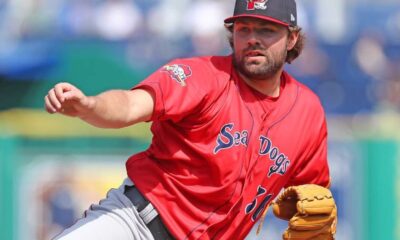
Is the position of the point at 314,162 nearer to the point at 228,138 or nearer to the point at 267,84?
the point at 267,84

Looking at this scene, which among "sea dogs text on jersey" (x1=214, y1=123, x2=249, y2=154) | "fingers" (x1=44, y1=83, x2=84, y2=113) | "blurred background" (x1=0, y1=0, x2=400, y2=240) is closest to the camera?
"fingers" (x1=44, y1=83, x2=84, y2=113)

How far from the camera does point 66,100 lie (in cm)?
292

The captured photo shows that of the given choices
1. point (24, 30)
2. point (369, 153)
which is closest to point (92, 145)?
point (369, 153)

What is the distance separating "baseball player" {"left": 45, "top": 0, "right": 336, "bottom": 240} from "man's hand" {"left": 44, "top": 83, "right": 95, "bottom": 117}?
47 cm

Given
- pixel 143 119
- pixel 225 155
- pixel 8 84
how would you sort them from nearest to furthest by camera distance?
pixel 143 119 → pixel 225 155 → pixel 8 84

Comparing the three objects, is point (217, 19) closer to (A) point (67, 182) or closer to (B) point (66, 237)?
(A) point (67, 182)

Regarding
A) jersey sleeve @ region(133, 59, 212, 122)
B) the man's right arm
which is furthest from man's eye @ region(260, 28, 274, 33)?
the man's right arm

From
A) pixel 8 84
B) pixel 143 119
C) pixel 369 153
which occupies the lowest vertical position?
pixel 369 153

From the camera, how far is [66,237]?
3.46m

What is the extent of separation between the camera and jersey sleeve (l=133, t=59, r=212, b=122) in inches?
135

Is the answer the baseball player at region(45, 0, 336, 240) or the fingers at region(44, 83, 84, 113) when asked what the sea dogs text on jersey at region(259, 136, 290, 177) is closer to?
the baseball player at region(45, 0, 336, 240)

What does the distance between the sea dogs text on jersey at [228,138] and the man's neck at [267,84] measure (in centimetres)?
27

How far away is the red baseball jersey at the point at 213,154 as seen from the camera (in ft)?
12.0

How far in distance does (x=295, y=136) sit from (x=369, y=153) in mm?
2847
